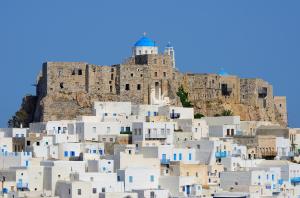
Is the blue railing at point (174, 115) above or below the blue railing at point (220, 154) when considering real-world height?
above

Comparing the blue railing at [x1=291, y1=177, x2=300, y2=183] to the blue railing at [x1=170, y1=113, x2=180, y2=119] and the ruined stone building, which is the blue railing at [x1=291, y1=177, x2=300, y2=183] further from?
the ruined stone building

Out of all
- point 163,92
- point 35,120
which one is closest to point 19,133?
point 35,120

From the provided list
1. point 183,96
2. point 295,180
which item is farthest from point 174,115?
point 295,180

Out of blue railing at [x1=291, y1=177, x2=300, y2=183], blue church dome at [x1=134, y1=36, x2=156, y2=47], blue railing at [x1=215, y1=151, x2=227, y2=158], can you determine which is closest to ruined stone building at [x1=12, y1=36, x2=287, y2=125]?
blue church dome at [x1=134, y1=36, x2=156, y2=47]

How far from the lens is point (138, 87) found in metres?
66.8

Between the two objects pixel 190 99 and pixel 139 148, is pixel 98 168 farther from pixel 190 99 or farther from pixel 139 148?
pixel 190 99

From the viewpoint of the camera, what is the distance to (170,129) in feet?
190

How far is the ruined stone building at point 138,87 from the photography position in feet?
214

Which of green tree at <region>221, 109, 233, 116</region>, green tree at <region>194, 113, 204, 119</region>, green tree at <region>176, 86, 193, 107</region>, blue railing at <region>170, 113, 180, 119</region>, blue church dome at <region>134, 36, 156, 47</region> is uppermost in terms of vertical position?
blue church dome at <region>134, 36, 156, 47</region>

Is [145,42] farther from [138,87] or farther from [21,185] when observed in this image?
[21,185]

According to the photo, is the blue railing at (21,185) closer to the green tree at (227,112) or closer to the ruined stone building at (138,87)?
the ruined stone building at (138,87)

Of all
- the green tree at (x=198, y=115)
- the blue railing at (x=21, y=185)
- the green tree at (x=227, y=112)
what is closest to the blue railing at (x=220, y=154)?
the blue railing at (x=21, y=185)

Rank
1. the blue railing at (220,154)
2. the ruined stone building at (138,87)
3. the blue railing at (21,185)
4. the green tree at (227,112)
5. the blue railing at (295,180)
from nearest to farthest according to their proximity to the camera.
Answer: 1. the blue railing at (21,185)
2. the blue railing at (295,180)
3. the blue railing at (220,154)
4. the ruined stone building at (138,87)
5. the green tree at (227,112)

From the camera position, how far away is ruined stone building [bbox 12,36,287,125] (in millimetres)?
65312
